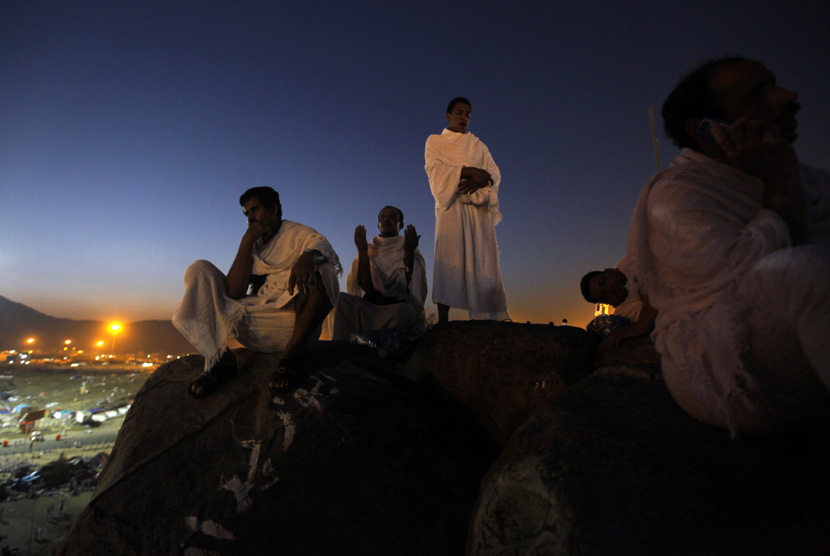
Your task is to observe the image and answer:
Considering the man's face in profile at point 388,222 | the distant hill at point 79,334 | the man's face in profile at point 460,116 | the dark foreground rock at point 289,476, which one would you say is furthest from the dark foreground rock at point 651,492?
the distant hill at point 79,334

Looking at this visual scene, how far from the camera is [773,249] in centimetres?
109

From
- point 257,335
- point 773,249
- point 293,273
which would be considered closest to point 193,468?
point 257,335

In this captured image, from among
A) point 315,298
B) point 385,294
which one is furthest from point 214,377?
point 385,294

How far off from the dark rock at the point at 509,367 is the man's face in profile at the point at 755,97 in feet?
8.18

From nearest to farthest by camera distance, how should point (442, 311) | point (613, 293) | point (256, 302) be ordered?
point (256, 302), point (613, 293), point (442, 311)

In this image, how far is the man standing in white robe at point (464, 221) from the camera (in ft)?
18.1

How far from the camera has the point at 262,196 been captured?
3.79 meters

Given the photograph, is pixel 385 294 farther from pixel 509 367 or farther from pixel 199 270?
pixel 199 270

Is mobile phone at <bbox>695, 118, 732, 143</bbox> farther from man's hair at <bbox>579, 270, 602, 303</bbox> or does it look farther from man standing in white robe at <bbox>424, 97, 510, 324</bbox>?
man standing in white robe at <bbox>424, 97, 510, 324</bbox>

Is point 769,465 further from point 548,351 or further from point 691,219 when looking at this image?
point 548,351

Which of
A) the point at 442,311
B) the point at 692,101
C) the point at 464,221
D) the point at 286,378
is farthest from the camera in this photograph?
the point at 464,221

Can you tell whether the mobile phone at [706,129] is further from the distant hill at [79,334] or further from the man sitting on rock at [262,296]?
the distant hill at [79,334]

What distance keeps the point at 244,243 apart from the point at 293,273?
713 mm

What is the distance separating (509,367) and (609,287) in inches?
55.3
